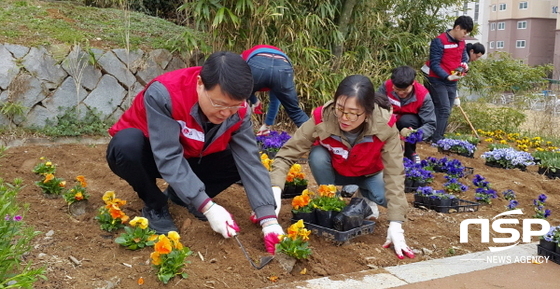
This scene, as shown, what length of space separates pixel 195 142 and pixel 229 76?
0.55 metres

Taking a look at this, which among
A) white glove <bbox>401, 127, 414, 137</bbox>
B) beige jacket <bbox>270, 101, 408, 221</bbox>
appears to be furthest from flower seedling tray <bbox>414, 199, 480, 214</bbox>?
white glove <bbox>401, 127, 414, 137</bbox>

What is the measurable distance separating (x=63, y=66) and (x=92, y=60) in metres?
0.30

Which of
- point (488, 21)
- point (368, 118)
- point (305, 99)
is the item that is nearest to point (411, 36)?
point (305, 99)

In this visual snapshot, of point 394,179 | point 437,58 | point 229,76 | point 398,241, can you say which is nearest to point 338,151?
point 394,179

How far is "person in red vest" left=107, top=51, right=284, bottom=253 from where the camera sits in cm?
252

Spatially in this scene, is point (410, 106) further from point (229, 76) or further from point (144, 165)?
point (229, 76)

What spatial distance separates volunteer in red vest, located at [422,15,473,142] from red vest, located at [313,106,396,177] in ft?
12.9

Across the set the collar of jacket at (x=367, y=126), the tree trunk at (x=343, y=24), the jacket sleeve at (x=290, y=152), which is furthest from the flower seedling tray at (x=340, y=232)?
the tree trunk at (x=343, y=24)

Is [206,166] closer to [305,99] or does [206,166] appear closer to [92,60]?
[92,60]

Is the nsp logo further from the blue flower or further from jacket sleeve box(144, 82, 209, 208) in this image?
jacket sleeve box(144, 82, 209, 208)

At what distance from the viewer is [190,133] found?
110 inches

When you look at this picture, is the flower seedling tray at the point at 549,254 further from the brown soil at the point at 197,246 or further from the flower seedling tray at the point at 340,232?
the flower seedling tray at the point at 340,232

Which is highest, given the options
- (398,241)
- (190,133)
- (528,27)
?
(528,27)

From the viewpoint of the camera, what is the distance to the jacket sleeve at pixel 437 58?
7.12 meters
